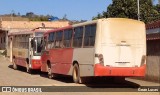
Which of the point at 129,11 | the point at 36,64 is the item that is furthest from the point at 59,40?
the point at 129,11

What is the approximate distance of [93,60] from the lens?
58.2 feet

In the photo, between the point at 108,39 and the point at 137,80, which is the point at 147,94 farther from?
the point at 137,80

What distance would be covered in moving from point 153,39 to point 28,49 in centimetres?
1076

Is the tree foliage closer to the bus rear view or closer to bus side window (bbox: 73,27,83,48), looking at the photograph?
bus side window (bbox: 73,27,83,48)

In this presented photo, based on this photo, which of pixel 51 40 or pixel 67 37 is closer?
pixel 67 37

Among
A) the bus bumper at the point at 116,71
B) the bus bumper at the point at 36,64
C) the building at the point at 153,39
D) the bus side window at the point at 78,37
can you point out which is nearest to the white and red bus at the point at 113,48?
the bus bumper at the point at 116,71

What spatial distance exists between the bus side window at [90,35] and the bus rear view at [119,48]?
1.55 ft

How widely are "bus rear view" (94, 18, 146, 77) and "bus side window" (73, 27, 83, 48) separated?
2.00 metres

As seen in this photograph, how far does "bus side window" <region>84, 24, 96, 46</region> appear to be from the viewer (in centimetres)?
1804

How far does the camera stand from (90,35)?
1834 centimetres

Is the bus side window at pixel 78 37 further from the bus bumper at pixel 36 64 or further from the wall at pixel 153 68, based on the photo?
the bus bumper at pixel 36 64

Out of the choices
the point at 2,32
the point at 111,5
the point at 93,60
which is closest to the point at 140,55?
the point at 93,60

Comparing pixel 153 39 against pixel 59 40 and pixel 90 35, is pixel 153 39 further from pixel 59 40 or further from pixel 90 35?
pixel 59 40

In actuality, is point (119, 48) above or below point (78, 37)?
below
